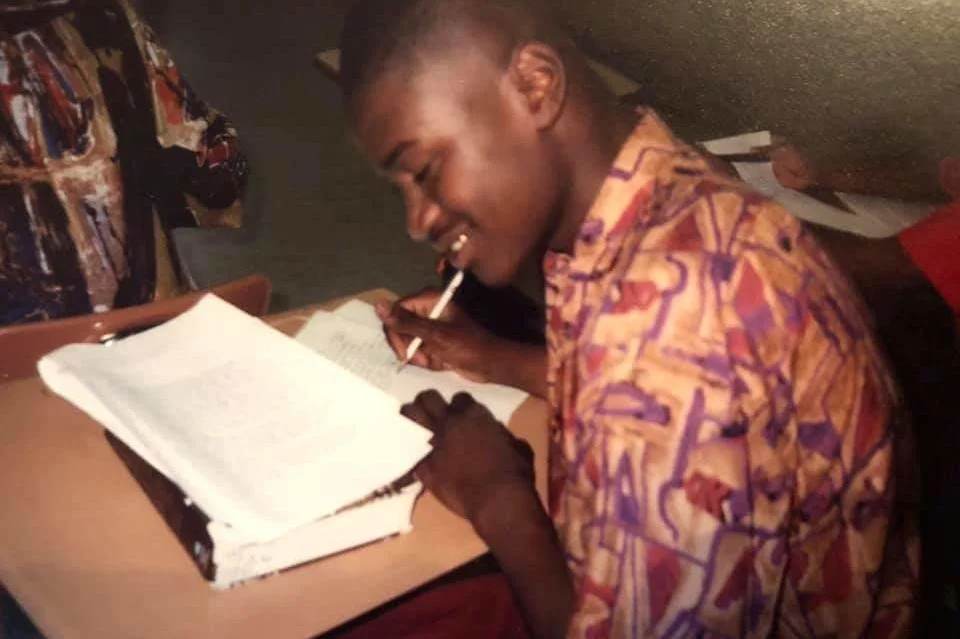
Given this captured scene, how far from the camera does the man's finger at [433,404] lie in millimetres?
953

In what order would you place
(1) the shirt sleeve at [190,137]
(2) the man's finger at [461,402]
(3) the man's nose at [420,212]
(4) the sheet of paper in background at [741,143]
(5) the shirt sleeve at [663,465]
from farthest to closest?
1. (4) the sheet of paper in background at [741,143]
2. (1) the shirt sleeve at [190,137]
3. (2) the man's finger at [461,402]
4. (3) the man's nose at [420,212]
5. (5) the shirt sleeve at [663,465]

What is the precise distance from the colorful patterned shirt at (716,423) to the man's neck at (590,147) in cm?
2

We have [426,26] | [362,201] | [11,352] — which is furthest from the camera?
[362,201]

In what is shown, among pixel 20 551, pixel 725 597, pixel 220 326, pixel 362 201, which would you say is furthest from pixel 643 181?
pixel 362 201

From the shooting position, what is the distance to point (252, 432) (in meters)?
0.86

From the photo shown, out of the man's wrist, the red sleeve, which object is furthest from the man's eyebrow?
the red sleeve

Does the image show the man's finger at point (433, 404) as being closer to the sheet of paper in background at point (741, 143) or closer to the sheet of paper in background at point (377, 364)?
the sheet of paper in background at point (377, 364)

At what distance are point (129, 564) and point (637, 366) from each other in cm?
48

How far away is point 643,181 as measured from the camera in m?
0.78

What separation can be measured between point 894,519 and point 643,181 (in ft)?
1.29

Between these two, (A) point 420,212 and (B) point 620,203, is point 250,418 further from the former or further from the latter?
(B) point 620,203

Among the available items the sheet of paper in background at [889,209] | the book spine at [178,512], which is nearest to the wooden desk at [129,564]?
the book spine at [178,512]

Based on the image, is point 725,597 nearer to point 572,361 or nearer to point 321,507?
point 572,361

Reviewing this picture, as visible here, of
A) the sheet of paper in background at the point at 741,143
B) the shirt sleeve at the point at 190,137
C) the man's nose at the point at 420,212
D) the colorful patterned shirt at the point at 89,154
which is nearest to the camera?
the man's nose at the point at 420,212
